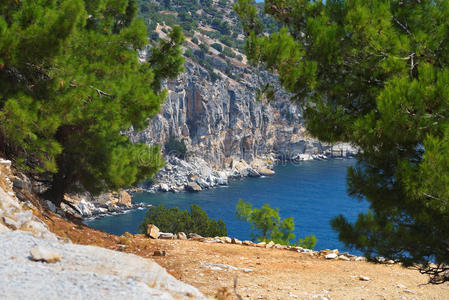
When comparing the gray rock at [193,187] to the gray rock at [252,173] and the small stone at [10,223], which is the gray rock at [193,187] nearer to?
the gray rock at [252,173]

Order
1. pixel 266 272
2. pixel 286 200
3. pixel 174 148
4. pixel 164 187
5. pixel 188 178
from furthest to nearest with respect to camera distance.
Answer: pixel 174 148 → pixel 188 178 → pixel 164 187 → pixel 286 200 → pixel 266 272

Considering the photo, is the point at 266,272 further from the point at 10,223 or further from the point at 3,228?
the point at 3,228

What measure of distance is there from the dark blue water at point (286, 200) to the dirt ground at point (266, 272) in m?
33.7

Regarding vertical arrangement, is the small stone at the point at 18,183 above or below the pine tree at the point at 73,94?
below

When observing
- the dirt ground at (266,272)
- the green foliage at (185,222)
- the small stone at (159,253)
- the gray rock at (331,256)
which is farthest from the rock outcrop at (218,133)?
the small stone at (159,253)

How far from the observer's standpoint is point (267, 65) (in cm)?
564

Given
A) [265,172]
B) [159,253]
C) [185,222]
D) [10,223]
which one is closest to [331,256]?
[159,253]

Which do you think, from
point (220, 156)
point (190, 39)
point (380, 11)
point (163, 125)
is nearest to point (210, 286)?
point (380, 11)

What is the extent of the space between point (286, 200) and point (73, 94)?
185 feet

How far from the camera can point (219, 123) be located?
283ft

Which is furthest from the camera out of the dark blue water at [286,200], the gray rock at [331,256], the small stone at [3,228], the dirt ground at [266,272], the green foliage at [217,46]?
the green foliage at [217,46]

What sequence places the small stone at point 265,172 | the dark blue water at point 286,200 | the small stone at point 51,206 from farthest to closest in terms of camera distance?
the small stone at point 265,172
the dark blue water at point 286,200
the small stone at point 51,206

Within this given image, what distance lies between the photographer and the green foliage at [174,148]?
80.9 metres

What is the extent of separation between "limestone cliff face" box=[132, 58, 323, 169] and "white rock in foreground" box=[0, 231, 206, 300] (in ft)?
237
